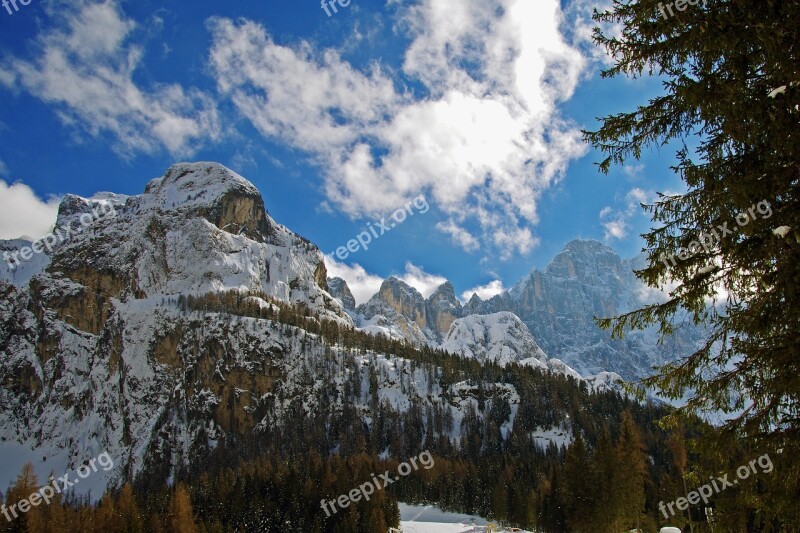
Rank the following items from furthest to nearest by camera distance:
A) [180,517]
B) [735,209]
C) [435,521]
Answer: [435,521]
[180,517]
[735,209]

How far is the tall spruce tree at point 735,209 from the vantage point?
22.8 feet

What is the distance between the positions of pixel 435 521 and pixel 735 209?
280ft

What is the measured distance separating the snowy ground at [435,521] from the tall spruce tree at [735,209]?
218 ft

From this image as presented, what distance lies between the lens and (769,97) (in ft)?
22.7

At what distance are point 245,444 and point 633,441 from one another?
13512 centimetres

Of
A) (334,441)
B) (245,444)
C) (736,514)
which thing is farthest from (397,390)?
(736,514)

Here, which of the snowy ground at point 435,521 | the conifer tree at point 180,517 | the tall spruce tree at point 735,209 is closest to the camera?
the tall spruce tree at point 735,209

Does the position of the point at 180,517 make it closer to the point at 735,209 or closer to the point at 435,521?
the point at 435,521

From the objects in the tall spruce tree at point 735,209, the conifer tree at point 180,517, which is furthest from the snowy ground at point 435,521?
the tall spruce tree at point 735,209

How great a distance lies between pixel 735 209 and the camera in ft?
25.3

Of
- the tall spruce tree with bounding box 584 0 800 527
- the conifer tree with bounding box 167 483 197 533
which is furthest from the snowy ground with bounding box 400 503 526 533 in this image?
the tall spruce tree with bounding box 584 0 800 527

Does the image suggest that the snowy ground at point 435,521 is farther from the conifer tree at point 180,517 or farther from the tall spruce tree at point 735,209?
the tall spruce tree at point 735,209

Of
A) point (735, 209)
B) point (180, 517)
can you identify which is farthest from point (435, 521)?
point (735, 209)

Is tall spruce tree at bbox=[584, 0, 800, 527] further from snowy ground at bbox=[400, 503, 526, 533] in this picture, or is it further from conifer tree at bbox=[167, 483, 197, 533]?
snowy ground at bbox=[400, 503, 526, 533]
